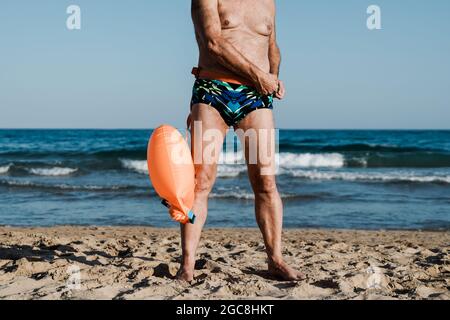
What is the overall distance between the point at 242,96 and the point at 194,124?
1.23 feet

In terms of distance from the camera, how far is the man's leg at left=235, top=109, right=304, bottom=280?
3.88 meters

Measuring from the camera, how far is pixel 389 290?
148 inches

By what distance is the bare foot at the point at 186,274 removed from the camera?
12.6 feet

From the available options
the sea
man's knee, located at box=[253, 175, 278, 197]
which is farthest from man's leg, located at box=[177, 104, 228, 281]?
the sea

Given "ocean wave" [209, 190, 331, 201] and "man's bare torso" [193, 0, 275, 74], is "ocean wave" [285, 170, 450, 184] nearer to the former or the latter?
"ocean wave" [209, 190, 331, 201]

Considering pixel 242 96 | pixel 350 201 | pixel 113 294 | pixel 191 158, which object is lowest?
pixel 350 201

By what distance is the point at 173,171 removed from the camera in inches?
141

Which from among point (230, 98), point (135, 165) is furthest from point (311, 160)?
point (230, 98)

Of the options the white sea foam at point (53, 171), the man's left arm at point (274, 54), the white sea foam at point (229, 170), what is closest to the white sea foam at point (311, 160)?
the white sea foam at point (229, 170)

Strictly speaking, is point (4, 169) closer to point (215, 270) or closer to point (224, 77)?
point (215, 270)

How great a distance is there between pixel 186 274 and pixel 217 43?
154cm

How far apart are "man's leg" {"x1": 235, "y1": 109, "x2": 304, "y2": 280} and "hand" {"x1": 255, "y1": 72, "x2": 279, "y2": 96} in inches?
5.5
